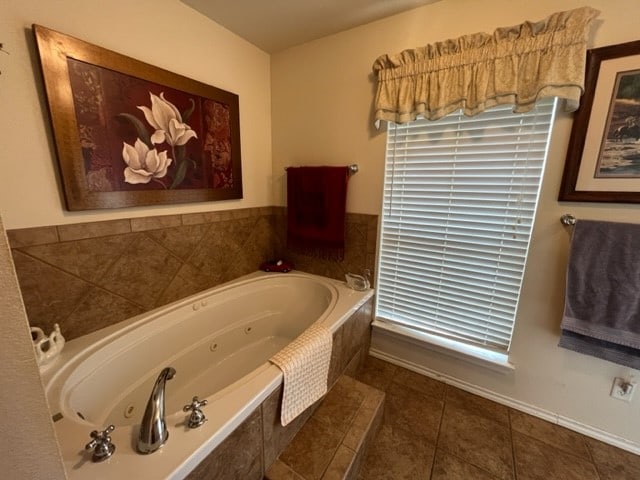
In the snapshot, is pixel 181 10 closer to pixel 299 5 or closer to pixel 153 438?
pixel 299 5

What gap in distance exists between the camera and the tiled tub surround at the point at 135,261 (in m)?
1.14

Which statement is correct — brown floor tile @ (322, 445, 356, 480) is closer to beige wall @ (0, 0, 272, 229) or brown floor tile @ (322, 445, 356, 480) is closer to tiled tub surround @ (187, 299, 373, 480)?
tiled tub surround @ (187, 299, 373, 480)

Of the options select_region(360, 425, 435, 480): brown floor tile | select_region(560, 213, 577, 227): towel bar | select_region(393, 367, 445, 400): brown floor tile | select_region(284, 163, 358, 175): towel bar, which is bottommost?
select_region(360, 425, 435, 480): brown floor tile

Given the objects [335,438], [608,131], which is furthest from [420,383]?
[608,131]

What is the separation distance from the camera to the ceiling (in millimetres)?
1488

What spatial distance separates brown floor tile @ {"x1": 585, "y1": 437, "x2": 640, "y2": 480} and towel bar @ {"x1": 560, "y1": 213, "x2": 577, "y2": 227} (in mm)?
1198

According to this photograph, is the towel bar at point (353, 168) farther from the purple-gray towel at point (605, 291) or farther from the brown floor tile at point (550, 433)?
the brown floor tile at point (550, 433)

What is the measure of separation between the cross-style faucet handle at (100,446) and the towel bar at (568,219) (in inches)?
80.7

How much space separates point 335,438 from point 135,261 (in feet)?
4.55

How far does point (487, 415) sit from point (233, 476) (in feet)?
4.90

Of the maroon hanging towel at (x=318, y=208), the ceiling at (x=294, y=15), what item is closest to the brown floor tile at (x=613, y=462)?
the maroon hanging towel at (x=318, y=208)

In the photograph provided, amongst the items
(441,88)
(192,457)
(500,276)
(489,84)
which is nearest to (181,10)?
(441,88)

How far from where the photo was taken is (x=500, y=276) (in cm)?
151

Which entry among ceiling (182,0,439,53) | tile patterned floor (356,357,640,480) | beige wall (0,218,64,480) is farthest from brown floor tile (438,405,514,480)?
ceiling (182,0,439,53)
